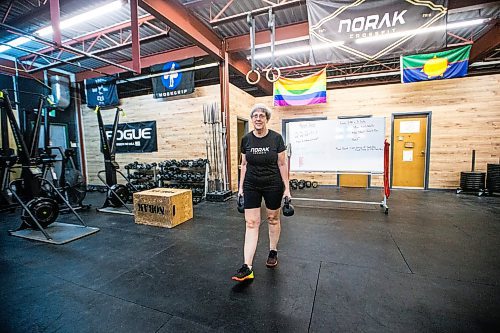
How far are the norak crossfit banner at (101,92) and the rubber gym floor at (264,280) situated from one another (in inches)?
177

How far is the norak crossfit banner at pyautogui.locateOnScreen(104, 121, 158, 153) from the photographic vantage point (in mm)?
6434

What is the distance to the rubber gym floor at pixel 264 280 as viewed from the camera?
1.53 meters

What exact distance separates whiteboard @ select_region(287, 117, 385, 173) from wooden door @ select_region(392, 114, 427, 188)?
107 inches

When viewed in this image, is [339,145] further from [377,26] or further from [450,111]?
[450,111]

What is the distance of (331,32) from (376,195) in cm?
402

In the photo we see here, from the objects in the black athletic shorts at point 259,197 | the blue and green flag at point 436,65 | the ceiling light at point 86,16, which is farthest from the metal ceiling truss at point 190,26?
the blue and green flag at point 436,65

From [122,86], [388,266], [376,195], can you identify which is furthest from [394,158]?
[122,86]

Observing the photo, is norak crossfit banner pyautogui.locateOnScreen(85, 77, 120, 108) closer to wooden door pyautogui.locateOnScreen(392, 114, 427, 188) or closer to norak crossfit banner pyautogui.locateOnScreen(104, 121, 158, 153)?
norak crossfit banner pyautogui.locateOnScreen(104, 121, 158, 153)

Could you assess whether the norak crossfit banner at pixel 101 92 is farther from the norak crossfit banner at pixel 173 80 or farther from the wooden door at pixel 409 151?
the wooden door at pixel 409 151

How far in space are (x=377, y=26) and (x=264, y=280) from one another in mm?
3455

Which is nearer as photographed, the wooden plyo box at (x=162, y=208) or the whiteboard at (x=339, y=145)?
the wooden plyo box at (x=162, y=208)

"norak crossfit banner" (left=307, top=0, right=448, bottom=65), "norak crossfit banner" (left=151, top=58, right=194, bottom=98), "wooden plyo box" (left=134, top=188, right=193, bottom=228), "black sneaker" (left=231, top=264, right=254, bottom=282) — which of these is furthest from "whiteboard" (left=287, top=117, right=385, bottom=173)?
"black sneaker" (left=231, top=264, right=254, bottom=282)

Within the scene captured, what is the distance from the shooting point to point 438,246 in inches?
104

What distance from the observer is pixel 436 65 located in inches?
194
